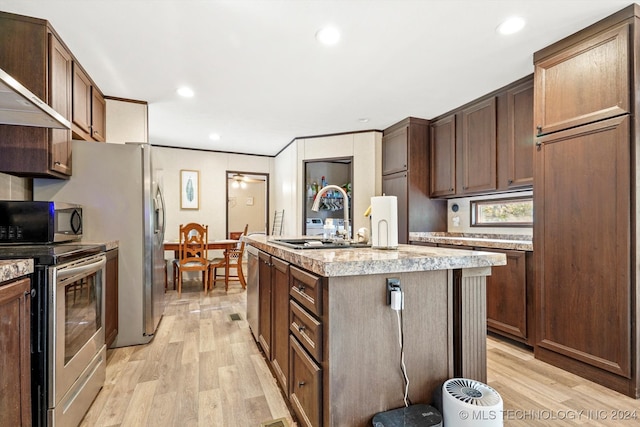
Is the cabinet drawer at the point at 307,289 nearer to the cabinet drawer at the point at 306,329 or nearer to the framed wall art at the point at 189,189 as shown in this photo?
the cabinet drawer at the point at 306,329

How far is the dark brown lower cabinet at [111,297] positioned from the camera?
2.44 m

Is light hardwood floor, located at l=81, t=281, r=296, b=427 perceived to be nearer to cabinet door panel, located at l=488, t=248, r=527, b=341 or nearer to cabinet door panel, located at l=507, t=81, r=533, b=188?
cabinet door panel, located at l=488, t=248, r=527, b=341

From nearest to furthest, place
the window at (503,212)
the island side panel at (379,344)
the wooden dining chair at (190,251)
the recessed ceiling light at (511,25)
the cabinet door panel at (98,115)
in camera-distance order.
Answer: the island side panel at (379,344) < the recessed ceiling light at (511,25) < the cabinet door panel at (98,115) < the window at (503,212) < the wooden dining chair at (190,251)

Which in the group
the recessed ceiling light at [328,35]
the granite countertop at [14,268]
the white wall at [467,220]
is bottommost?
the granite countertop at [14,268]

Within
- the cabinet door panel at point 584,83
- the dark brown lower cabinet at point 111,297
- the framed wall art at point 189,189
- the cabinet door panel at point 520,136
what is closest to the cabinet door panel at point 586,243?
the cabinet door panel at point 584,83

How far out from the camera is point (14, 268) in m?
1.20

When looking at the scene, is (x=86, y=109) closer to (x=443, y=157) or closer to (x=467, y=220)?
(x=443, y=157)

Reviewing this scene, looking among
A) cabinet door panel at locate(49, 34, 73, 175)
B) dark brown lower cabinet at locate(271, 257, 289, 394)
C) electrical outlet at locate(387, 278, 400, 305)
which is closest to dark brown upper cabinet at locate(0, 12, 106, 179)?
cabinet door panel at locate(49, 34, 73, 175)

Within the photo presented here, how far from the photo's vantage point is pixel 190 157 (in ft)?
19.0

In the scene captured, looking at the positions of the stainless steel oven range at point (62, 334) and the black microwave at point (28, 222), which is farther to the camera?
the black microwave at point (28, 222)

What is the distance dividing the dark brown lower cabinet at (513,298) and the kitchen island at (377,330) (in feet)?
4.79

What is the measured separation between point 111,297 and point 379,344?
7.53 feet

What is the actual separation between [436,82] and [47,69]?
10.3ft

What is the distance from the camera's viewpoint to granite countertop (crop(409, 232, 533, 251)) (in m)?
2.67
